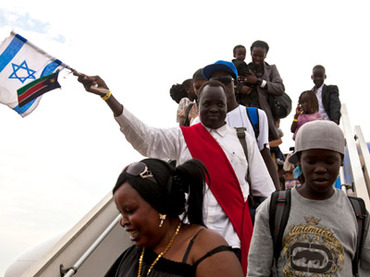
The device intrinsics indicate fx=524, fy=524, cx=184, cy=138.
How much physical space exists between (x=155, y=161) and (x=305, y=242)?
2.86 feet

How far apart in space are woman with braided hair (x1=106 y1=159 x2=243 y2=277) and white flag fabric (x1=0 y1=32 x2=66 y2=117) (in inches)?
63.8

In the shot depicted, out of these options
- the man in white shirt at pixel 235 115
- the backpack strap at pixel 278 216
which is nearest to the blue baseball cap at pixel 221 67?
the man in white shirt at pixel 235 115

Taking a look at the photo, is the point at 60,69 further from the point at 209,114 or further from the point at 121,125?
the point at 209,114

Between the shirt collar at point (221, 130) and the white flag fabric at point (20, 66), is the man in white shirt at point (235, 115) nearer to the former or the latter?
the shirt collar at point (221, 130)

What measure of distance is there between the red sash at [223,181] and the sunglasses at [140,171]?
3.83 feet

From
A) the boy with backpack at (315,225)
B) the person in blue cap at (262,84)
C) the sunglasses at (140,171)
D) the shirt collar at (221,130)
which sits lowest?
the boy with backpack at (315,225)

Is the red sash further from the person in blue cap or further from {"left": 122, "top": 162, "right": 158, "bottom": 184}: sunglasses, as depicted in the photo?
the person in blue cap

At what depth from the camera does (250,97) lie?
6316 millimetres

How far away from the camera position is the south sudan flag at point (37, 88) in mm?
3785

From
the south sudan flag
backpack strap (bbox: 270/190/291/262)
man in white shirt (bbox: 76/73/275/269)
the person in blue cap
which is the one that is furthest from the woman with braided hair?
the person in blue cap

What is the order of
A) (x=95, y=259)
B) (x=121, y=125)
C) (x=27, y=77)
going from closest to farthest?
(x=121, y=125) < (x=27, y=77) < (x=95, y=259)

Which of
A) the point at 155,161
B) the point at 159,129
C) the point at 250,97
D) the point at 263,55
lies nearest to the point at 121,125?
the point at 159,129

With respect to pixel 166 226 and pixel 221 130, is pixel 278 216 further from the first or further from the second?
pixel 221 130

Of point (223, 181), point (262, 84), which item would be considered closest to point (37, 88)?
point (223, 181)
